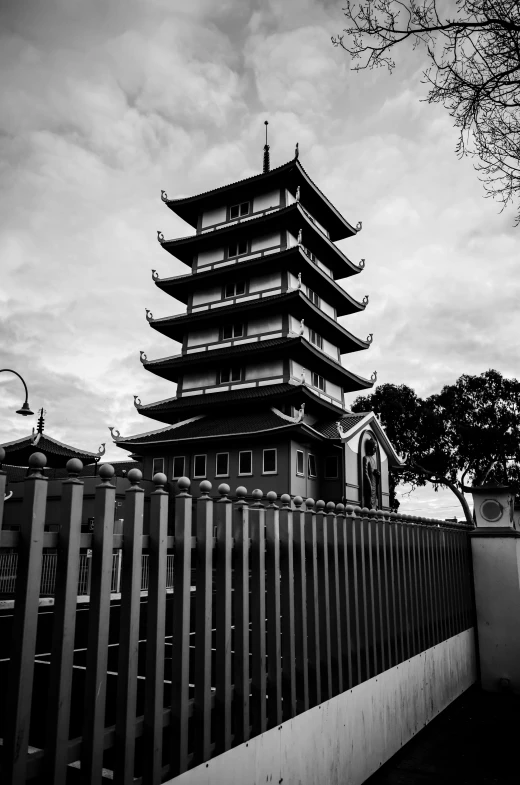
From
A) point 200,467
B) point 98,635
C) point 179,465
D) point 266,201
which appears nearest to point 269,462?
point 200,467

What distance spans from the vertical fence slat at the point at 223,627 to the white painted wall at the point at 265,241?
79.0 ft

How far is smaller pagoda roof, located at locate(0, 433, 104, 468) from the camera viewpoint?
80.5 ft

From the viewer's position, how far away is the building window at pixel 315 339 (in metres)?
26.7

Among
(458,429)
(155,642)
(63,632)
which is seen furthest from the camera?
(458,429)

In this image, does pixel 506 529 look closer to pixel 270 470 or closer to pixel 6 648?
pixel 6 648

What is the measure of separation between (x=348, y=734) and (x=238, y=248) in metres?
25.1

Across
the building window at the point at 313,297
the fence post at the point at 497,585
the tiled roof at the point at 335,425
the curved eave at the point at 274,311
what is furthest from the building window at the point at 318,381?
the fence post at the point at 497,585

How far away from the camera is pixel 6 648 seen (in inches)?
302

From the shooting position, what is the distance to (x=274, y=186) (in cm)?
2681

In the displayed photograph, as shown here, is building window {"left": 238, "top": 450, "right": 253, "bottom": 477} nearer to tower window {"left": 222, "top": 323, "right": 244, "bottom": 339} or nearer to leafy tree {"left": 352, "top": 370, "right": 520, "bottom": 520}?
tower window {"left": 222, "top": 323, "right": 244, "bottom": 339}

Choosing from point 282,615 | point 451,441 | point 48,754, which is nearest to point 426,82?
point 282,615

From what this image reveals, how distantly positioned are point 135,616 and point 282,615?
1582 millimetres

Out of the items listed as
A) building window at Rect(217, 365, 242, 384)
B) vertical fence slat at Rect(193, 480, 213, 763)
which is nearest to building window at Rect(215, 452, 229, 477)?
building window at Rect(217, 365, 242, 384)

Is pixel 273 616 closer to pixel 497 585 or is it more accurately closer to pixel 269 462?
pixel 497 585
